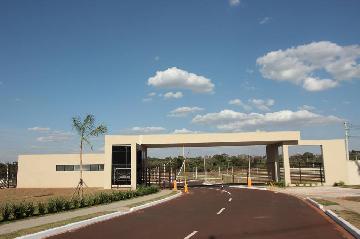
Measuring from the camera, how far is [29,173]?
51594mm

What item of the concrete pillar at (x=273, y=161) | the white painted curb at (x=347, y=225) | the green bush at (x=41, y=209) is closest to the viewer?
the white painted curb at (x=347, y=225)

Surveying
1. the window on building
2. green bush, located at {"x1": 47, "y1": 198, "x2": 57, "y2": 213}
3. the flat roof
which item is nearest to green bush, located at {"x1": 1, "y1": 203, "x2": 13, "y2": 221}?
green bush, located at {"x1": 47, "y1": 198, "x2": 57, "y2": 213}

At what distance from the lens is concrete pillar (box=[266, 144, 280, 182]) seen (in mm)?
47406

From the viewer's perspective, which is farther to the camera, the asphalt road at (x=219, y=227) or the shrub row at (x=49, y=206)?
the shrub row at (x=49, y=206)

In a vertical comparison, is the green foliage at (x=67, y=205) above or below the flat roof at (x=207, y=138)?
below

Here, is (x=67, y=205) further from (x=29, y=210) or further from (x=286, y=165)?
(x=286, y=165)

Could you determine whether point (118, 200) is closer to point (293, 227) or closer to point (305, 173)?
point (293, 227)

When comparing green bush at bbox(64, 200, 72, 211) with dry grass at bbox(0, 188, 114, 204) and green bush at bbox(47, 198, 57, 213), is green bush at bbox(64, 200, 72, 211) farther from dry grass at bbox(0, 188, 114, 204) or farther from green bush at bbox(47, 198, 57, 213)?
dry grass at bbox(0, 188, 114, 204)

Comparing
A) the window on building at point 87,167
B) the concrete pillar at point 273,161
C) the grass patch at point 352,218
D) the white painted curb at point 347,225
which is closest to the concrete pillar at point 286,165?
the concrete pillar at point 273,161

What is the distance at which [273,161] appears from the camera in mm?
49469

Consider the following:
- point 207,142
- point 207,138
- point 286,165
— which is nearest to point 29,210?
point 207,138

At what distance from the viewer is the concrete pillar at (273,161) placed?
4741cm

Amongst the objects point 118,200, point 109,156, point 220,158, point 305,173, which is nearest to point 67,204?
point 118,200

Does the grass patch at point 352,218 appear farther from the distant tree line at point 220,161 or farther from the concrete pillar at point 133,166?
the distant tree line at point 220,161
